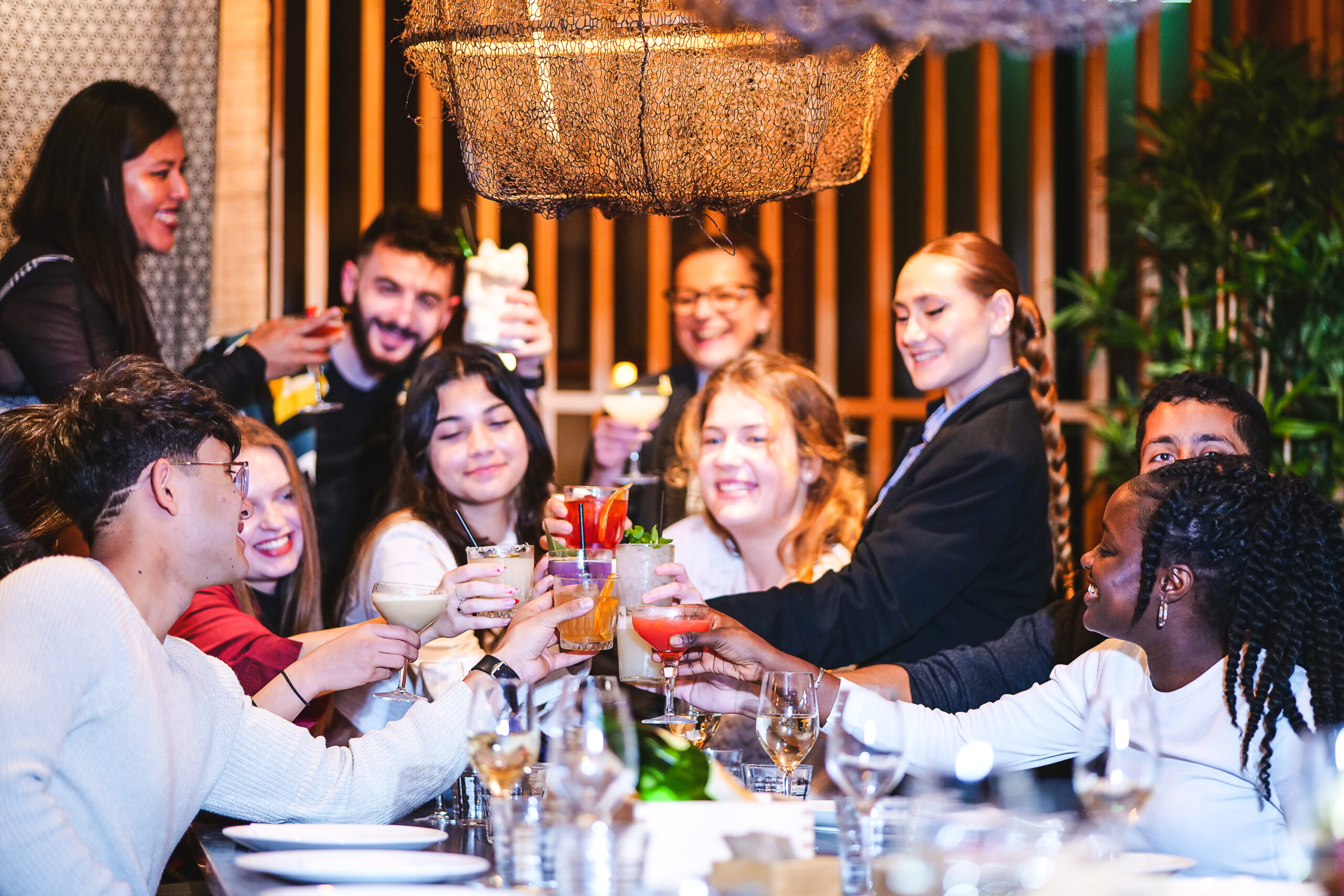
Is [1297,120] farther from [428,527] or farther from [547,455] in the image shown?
[428,527]

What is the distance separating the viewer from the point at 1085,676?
2.12 m

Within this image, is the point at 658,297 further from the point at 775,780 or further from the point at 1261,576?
the point at 1261,576

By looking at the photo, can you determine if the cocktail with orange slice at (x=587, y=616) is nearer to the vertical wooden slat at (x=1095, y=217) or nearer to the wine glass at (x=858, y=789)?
the wine glass at (x=858, y=789)

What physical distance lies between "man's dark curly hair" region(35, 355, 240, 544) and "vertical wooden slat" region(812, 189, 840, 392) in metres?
3.50

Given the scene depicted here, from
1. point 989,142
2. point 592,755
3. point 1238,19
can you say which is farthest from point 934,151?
point 592,755

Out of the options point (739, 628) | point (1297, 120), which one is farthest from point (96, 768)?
point (1297, 120)

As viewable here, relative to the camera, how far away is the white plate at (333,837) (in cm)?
170

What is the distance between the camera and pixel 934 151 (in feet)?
16.8

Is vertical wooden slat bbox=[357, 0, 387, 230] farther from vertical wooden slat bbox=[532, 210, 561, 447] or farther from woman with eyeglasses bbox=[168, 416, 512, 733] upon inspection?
woman with eyeglasses bbox=[168, 416, 512, 733]

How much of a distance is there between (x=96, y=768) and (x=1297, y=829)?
1365 mm

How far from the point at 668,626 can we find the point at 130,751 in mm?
827

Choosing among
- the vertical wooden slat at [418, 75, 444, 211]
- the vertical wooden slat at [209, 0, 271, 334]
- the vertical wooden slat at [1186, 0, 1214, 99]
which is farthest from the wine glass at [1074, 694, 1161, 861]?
the vertical wooden slat at [1186, 0, 1214, 99]

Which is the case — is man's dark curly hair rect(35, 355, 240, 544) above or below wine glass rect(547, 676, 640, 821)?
above

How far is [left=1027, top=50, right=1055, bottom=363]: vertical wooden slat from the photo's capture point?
Answer: 5133mm
